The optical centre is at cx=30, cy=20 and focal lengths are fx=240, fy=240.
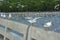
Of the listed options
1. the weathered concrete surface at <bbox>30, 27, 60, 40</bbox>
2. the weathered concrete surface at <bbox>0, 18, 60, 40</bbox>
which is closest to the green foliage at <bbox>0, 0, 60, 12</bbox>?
the weathered concrete surface at <bbox>0, 18, 60, 40</bbox>

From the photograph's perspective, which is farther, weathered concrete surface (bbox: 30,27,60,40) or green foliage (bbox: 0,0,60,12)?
green foliage (bbox: 0,0,60,12)

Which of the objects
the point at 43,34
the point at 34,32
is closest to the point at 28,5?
the point at 34,32

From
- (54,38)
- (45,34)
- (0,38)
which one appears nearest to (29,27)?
(45,34)

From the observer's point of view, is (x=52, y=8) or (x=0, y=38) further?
(x=52, y=8)

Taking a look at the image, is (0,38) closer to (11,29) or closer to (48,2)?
(11,29)

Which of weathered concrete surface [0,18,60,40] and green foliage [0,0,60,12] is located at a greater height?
weathered concrete surface [0,18,60,40]

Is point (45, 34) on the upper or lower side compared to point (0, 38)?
upper

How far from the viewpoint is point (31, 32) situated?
4.05 meters

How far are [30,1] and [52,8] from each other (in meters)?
1.05

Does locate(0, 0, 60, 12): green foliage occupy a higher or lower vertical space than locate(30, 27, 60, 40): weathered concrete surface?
lower

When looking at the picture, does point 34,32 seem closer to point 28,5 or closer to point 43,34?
point 43,34

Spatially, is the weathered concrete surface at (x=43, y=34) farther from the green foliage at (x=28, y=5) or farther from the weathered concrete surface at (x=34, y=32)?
the green foliage at (x=28, y=5)

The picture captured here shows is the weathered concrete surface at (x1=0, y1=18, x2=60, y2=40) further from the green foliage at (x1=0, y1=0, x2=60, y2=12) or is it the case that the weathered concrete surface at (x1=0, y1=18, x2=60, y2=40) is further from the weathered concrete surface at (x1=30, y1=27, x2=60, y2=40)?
the green foliage at (x1=0, y1=0, x2=60, y2=12)

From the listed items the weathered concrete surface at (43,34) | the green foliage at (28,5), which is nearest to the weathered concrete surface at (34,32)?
the weathered concrete surface at (43,34)
